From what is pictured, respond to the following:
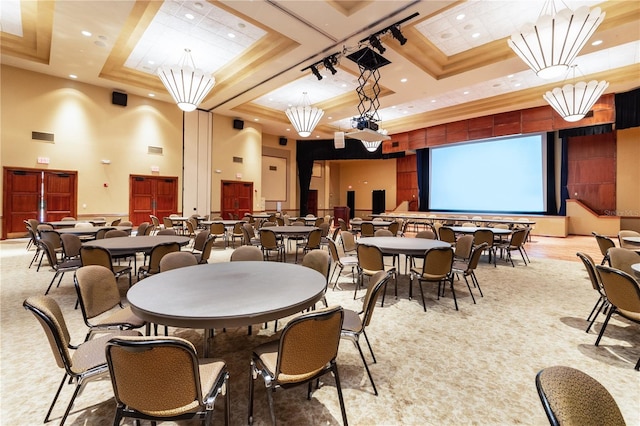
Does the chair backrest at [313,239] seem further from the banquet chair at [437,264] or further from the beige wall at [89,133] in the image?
the beige wall at [89,133]

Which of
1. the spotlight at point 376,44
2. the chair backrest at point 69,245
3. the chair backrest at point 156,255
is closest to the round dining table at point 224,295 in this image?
the chair backrest at point 156,255

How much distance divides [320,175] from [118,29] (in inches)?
529

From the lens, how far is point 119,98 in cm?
1022

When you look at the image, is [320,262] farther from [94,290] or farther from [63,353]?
[63,353]

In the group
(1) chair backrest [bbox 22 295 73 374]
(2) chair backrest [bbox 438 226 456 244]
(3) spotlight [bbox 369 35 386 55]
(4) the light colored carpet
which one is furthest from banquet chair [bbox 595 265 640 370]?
(3) spotlight [bbox 369 35 386 55]

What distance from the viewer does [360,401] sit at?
2.15 meters

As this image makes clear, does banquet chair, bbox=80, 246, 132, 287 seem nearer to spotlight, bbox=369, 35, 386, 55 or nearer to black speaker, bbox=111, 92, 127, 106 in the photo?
spotlight, bbox=369, 35, 386, 55

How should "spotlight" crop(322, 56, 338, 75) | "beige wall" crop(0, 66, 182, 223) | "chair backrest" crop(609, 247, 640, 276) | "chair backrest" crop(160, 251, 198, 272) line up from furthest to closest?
"beige wall" crop(0, 66, 182, 223) < "spotlight" crop(322, 56, 338, 75) < "chair backrest" crop(609, 247, 640, 276) < "chair backrest" crop(160, 251, 198, 272)

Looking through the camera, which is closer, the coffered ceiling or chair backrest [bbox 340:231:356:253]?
chair backrest [bbox 340:231:356:253]

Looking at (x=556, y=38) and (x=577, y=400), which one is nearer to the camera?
(x=577, y=400)

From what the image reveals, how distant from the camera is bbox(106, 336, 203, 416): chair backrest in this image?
4.27ft

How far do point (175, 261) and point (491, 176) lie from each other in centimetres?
1428

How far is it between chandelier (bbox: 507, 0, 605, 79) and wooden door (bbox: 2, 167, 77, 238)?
1243 cm

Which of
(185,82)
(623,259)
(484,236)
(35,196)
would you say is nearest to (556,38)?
(623,259)
